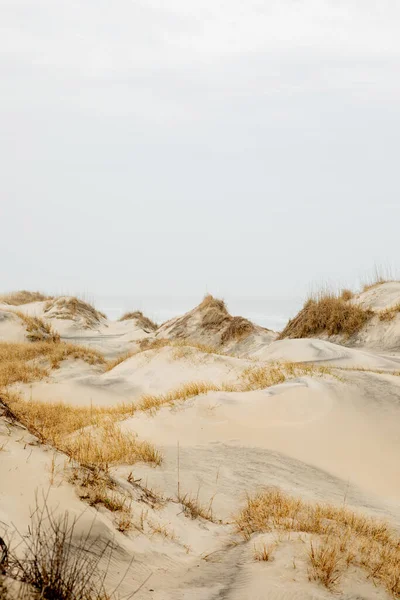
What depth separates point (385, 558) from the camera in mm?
3227

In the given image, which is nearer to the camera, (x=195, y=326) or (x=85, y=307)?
(x=195, y=326)

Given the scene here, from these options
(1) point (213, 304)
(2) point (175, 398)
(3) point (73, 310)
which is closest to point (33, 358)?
(2) point (175, 398)

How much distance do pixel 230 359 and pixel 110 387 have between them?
3.14 m

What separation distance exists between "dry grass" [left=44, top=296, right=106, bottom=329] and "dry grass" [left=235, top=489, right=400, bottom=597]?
787 inches

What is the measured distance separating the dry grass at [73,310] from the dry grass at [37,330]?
4.70 m

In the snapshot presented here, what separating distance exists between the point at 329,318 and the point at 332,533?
14.2 metres

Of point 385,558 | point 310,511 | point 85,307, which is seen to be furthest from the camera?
point 85,307

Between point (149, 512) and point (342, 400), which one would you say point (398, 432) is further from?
point (149, 512)

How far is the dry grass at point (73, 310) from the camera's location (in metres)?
23.8

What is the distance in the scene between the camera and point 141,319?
27703 mm

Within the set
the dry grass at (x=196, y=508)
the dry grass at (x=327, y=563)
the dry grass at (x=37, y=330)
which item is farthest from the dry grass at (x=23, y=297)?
→ the dry grass at (x=327, y=563)

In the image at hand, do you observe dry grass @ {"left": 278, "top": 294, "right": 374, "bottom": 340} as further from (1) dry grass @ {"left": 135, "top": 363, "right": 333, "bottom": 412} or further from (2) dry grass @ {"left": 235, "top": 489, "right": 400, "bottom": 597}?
(2) dry grass @ {"left": 235, "top": 489, "right": 400, "bottom": 597}

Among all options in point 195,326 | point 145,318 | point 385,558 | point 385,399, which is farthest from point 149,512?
point 145,318

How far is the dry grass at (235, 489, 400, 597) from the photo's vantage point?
2971mm
